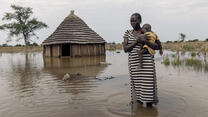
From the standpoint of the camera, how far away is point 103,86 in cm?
638

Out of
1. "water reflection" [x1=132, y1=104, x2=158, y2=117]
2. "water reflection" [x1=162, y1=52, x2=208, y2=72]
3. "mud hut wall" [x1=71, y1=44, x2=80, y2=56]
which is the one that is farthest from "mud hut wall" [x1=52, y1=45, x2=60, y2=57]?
"water reflection" [x1=132, y1=104, x2=158, y2=117]

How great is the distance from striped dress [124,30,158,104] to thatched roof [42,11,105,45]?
50.9ft

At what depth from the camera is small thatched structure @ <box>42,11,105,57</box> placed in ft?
63.9

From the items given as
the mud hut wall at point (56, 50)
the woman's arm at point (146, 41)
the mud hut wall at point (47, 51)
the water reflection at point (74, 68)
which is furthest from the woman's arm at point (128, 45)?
the mud hut wall at point (47, 51)

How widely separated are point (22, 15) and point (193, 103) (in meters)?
41.3

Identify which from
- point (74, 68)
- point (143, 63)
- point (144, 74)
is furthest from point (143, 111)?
point (74, 68)

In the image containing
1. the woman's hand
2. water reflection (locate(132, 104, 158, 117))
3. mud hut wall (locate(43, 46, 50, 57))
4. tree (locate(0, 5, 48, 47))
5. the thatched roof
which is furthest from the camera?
tree (locate(0, 5, 48, 47))

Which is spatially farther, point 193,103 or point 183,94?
point 183,94

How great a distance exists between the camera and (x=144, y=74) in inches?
149

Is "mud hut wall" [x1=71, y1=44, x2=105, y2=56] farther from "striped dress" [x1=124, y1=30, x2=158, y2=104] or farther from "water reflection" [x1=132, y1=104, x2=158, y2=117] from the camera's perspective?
"striped dress" [x1=124, y1=30, x2=158, y2=104]

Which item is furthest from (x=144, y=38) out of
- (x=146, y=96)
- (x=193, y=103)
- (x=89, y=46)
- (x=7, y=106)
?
(x=89, y=46)

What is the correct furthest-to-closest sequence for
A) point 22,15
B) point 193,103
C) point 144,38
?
1. point 22,15
2. point 193,103
3. point 144,38

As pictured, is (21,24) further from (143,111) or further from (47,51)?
(143,111)

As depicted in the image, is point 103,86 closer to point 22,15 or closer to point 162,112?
point 162,112
